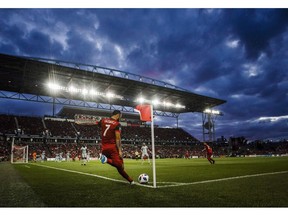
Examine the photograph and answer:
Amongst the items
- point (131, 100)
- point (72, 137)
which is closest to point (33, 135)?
point (72, 137)

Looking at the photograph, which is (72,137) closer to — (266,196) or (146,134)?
(146,134)

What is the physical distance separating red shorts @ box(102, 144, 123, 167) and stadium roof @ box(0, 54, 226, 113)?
96.1ft

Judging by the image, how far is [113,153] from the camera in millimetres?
6781

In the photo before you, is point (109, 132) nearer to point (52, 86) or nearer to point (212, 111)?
point (52, 86)

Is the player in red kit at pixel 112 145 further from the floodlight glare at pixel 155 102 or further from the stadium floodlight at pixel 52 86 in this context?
the floodlight glare at pixel 155 102

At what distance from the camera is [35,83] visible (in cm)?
3822

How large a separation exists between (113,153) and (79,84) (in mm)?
36603

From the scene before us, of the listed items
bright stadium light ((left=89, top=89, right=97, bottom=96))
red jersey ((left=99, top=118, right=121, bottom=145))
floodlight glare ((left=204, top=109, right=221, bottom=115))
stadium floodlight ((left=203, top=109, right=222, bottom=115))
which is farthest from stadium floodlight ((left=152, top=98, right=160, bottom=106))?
red jersey ((left=99, top=118, right=121, bottom=145))

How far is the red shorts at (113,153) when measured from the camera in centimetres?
673

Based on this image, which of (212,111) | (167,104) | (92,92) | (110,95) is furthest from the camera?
(212,111)

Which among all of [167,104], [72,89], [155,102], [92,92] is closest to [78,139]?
[92,92]

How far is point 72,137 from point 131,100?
48.1 ft

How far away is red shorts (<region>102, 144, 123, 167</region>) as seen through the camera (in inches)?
265
